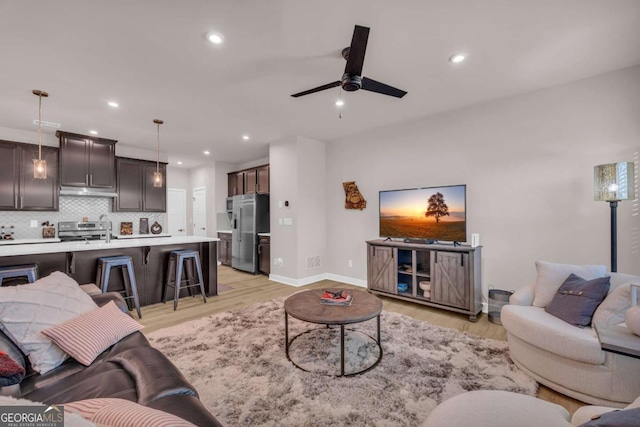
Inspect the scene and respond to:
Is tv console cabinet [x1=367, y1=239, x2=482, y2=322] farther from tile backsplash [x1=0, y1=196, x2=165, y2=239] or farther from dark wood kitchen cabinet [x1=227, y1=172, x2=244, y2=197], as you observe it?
tile backsplash [x1=0, y1=196, x2=165, y2=239]

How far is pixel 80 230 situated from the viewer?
5016 millimetres

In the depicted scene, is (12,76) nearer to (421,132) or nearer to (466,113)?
(421,132)

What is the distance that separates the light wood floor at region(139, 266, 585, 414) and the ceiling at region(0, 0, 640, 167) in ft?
8.93

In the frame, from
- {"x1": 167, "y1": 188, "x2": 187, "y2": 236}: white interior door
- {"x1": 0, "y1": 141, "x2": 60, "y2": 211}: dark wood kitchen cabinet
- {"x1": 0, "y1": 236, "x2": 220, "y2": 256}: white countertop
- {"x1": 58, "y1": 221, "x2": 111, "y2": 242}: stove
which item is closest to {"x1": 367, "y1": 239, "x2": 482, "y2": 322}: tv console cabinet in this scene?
{"x1": 0, "y1": 236, "x2": 220, "y2": 256}: white countertop

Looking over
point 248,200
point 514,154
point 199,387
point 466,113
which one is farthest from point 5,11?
point 514,154

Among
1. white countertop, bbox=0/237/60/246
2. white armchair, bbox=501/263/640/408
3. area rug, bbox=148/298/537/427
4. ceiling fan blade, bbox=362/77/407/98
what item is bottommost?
area rug, bbox=148/298/537/427

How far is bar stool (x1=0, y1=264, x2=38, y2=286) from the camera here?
2678 millimetres

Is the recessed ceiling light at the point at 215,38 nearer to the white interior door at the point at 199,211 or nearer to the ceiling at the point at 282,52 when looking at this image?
the ceiling at the point at 282,52

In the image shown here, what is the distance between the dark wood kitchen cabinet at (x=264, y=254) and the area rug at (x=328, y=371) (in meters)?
2.42

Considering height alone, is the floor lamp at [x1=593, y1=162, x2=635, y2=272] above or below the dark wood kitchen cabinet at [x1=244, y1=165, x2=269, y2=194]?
below

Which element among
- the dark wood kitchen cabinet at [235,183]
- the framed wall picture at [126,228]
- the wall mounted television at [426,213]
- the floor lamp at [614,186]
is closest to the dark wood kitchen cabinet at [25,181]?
the framed wall picture at [126,228]

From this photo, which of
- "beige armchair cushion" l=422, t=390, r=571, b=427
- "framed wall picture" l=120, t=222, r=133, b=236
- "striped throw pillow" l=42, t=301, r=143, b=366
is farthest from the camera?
"framed wall picture" l=120, t=222, r=133, b=236

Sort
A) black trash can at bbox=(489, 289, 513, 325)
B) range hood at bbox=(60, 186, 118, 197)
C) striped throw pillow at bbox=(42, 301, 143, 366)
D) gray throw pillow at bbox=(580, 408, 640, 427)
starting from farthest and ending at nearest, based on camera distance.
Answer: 1. range hood at bbox=(60, 186, 118, 197)
2. black trash can at bbox=(489, 289, 513, 325)
3. striped throw pillow at bbox=(42, 301, 143, 366)
4. gray throw pillow at bbox=(580, 408, 640, 427)

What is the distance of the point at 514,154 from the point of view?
3.33m
